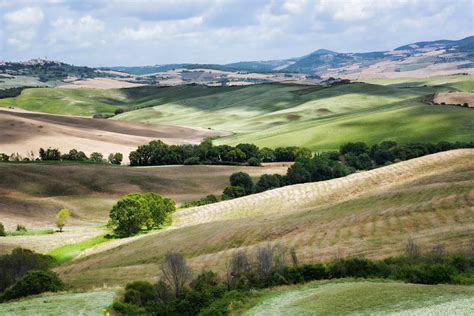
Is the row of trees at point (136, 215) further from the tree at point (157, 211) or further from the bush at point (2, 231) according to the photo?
the bush at point (2, 231)

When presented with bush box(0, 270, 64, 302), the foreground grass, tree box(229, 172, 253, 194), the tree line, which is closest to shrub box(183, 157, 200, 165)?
the tree line

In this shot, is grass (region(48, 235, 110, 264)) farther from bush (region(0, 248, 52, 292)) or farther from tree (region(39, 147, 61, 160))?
tree (region(39, 147, 61, 160))

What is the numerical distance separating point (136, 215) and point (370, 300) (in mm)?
62983

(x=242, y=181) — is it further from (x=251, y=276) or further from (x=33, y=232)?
(x=251, y=276)

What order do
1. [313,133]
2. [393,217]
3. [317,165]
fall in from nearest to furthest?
[393,217]
[317,165]
[313,133]

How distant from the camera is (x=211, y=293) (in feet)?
129

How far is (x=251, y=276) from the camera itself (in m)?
42.8

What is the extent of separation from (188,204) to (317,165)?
31194 millimetres

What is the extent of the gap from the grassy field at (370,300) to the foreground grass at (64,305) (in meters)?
10.4

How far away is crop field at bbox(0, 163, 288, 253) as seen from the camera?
102000mm

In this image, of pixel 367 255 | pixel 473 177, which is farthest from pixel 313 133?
pixel 367 255

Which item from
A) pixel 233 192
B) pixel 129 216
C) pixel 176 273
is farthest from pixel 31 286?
pixel 233 192

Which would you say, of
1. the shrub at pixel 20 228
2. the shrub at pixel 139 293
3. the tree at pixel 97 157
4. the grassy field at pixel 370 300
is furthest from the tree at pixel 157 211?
the tree at pixel 97 157

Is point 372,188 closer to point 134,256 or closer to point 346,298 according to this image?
point 134,256
